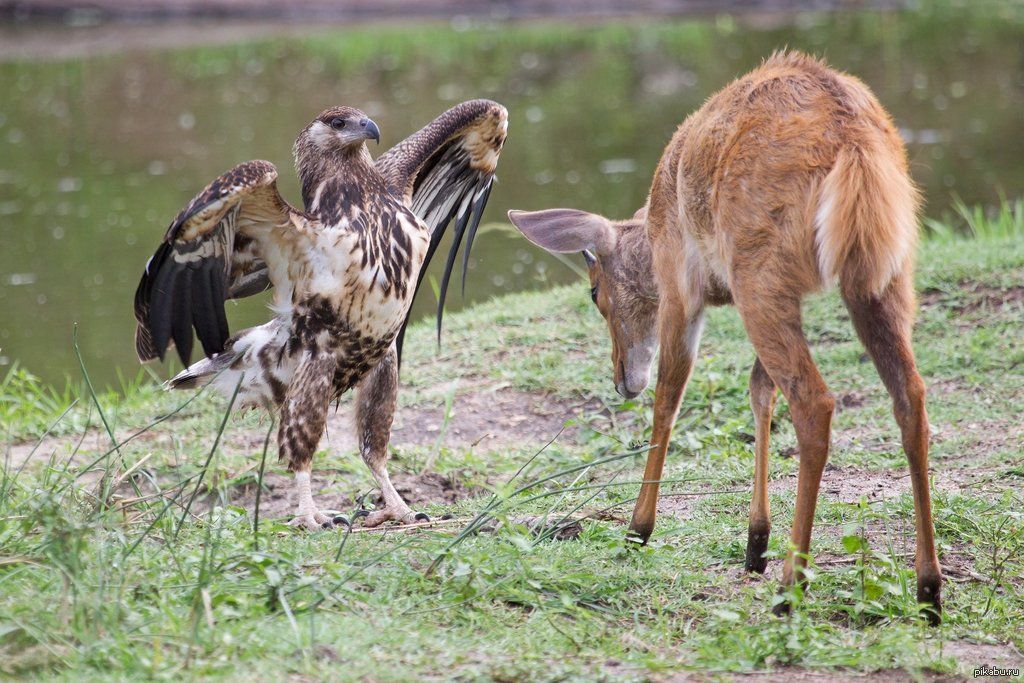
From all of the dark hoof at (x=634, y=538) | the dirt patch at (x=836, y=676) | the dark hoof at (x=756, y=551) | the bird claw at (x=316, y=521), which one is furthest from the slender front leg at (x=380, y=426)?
the dirt patch at (x=836, y=676)

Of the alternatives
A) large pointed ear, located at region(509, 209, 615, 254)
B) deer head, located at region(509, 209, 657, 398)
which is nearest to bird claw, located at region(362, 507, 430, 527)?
deer head, located at region(509, 209, 657, 398)

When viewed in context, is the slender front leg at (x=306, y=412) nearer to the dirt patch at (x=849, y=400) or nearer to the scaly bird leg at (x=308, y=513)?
the scaly bird leg at (x=308, y=513)

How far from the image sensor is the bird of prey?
4.61 meters

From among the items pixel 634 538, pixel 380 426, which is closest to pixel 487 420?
pixel 380 426

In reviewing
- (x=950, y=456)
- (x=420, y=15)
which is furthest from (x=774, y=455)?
(x=420, y=15)

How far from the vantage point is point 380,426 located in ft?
16.7

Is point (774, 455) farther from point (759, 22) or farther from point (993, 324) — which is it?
point (759, 22)

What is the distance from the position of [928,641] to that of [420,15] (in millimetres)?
19533

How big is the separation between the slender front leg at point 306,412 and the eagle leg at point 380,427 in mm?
248

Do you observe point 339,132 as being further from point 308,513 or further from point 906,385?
point 906,385

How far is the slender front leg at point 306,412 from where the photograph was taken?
4.81 meters

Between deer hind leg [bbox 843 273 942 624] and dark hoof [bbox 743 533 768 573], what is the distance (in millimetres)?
514

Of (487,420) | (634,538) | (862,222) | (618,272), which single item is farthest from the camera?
(487,420)

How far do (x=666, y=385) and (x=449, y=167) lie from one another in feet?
6.34
